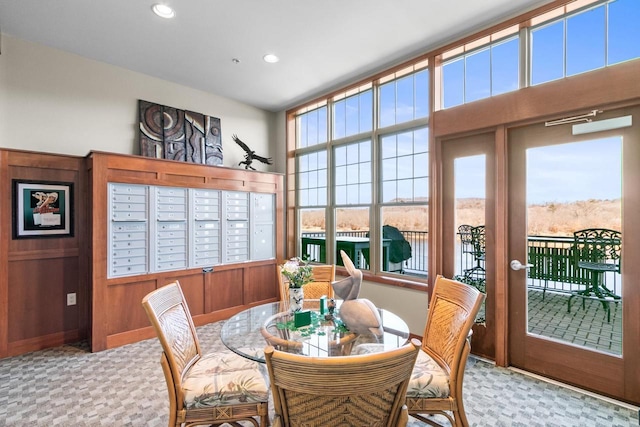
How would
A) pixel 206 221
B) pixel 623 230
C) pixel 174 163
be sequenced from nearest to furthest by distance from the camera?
pixel 623 230, pixel 174 163, pixel 206 221

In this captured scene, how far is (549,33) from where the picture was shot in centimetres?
272

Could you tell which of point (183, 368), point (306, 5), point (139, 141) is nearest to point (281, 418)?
point (183, 368)

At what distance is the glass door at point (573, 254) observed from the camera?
7.63 ft

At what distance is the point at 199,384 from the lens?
1693 mm

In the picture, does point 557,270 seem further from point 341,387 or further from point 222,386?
point 222,386

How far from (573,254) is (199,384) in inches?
117

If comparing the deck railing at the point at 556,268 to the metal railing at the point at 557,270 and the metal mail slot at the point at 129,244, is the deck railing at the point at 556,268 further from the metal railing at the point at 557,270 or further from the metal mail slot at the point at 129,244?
the metal mail slot at the point at 129,244

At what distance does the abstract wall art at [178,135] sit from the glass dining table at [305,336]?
265cm

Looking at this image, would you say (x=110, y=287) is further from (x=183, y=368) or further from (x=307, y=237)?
(x=307, y=237)

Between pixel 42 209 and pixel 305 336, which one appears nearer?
pixel 305 336

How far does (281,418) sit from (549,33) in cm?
354

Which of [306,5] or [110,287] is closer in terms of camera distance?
[306,5]

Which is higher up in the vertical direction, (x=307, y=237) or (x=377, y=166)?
(x=377, y=166)

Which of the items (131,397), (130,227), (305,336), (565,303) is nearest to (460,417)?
(305,336)
